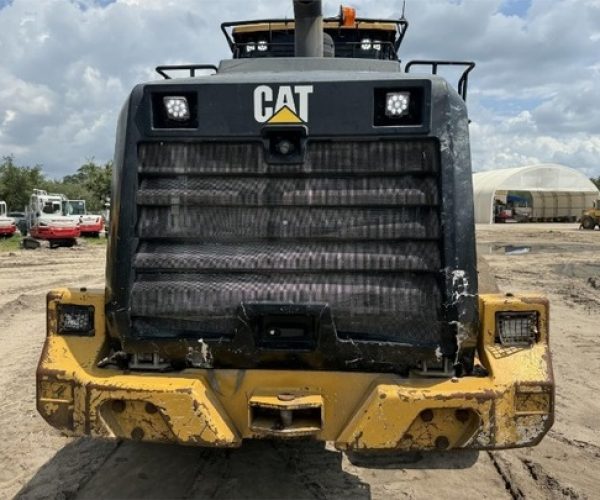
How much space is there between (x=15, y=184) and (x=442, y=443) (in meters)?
64.3

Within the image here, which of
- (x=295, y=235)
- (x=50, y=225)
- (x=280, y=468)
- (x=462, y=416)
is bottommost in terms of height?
(x=280, y=468)

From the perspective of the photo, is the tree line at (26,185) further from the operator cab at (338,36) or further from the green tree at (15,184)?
the operator cab at (338,36)

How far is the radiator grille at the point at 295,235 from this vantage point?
3264 millimetres

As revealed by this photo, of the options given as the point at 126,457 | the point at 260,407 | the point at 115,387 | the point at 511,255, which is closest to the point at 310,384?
the point at 260,407

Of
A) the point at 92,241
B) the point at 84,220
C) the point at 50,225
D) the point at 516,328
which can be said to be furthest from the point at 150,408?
the point at 84,220

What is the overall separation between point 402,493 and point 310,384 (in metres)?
1.17

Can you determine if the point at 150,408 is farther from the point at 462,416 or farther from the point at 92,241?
the point at 92,241

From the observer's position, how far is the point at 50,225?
28453 mm

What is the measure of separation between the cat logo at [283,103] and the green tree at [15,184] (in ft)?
206

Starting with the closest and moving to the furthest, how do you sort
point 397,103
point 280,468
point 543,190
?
point 397,103, point 280,468, point 543,190

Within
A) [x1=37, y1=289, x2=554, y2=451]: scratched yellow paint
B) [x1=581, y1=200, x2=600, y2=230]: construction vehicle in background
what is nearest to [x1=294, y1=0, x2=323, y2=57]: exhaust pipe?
[x1=37, y1=289, x2=554, y2=451]: scratched yellow paint

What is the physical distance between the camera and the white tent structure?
2181 inches

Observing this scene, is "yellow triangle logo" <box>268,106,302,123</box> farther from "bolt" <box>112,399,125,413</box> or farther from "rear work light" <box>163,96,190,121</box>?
"bolt" <box>112,399,125,413</box>

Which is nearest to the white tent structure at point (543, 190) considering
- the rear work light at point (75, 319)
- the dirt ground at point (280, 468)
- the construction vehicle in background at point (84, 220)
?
the construction vehicle in background at point (84, 220)
